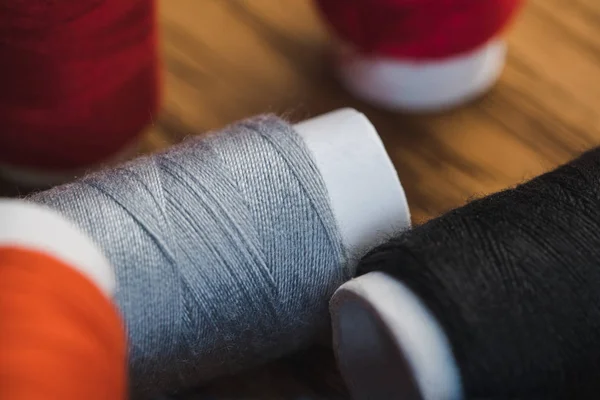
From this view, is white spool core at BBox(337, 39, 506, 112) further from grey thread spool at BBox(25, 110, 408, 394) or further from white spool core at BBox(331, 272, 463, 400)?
white spool core at BBox(331, 272, 463, 400)

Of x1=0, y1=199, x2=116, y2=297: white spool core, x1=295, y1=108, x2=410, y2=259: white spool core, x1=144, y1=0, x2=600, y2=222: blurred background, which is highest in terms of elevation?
x1=0, y1=199, x2=116, y2=297: white spool core

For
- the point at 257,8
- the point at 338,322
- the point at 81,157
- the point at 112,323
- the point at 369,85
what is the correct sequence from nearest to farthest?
the point at 112,323 → the point at 338,322 → the point at 81,157 → the point at 369,85 → the point at 257,8

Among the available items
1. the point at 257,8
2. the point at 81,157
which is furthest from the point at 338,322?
the point at 257,8

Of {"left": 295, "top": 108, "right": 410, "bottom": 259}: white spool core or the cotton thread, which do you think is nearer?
the cotton thread

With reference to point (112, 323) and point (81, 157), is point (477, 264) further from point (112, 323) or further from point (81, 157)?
point (81, 157)

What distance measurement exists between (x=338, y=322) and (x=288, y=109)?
0.48 m

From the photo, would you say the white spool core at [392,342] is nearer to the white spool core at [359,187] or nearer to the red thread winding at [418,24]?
the white spool core at [359,187]

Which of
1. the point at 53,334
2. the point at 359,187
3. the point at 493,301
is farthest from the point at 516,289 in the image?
the point at 53,334

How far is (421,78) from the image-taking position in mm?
1087

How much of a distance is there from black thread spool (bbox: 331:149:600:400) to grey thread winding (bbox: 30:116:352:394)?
3.7 inches

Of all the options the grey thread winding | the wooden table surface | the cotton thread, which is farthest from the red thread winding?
the cotton thread

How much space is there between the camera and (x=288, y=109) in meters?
1.16

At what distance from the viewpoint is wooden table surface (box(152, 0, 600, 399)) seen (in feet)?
3.59

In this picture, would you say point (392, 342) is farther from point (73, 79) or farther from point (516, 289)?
point (73, 79)
